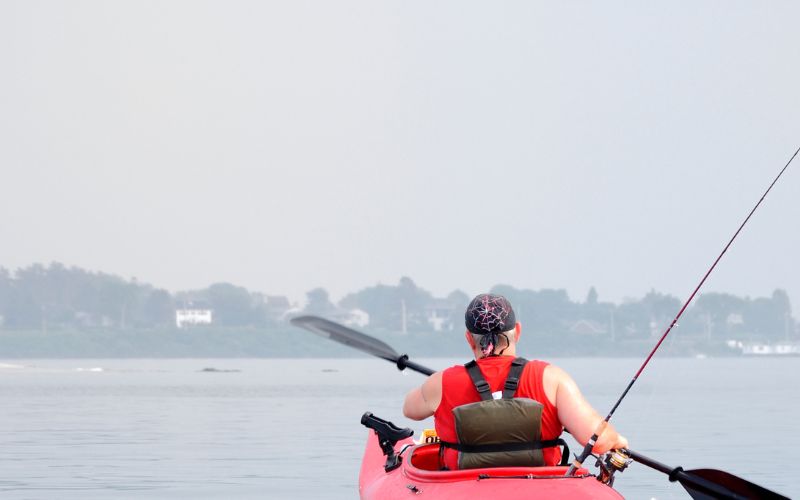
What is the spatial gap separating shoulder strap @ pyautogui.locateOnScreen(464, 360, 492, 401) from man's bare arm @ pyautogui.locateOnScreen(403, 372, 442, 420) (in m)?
0.27

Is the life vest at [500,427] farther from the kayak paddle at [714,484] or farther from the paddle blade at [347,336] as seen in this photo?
the paddle blade at [347,336]

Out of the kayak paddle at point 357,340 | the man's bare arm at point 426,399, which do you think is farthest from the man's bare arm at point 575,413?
the kayak paddle at point 357,340

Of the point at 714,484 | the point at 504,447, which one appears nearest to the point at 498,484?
the point at 504,447

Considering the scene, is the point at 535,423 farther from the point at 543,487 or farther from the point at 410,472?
the point at 410,472

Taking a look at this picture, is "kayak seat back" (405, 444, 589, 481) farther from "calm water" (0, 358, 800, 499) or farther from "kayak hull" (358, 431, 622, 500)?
"calm water" (0, 358, 800, 499)

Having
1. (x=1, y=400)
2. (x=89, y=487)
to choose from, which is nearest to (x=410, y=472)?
(x=89, y=487)

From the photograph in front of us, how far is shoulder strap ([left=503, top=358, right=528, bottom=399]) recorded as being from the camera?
8891 millimetres

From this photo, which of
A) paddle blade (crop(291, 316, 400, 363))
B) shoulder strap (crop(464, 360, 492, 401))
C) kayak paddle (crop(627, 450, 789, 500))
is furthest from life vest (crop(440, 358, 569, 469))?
paddle blade (crop(291, 316, 400, 363))

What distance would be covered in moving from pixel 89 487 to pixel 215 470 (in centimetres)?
310

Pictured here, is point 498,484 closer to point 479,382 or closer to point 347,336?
point 479,382

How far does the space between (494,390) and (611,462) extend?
951 mm

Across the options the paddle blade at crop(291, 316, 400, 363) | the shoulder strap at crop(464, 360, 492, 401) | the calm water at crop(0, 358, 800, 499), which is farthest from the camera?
the calm water at crop(0, 358, 800, 499)

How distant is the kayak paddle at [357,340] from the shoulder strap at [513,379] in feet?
10.7

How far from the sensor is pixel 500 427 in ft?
29.2
